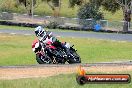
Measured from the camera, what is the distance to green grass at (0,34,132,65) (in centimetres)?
2751

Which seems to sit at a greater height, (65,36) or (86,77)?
(86,77)

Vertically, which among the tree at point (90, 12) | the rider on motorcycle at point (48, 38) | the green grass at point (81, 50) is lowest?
the green grass at point (81, 50)

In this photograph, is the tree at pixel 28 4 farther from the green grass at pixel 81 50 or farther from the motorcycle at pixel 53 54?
the motorcycle at pixel 53 54

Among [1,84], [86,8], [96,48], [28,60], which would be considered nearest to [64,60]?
[28,60]

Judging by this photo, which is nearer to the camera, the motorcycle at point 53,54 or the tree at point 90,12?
the motorcycle at point 53,54

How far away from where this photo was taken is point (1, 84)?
352 inches

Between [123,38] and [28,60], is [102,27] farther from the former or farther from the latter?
[28,60]

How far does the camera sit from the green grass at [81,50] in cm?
2751

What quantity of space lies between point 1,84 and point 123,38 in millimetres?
35711

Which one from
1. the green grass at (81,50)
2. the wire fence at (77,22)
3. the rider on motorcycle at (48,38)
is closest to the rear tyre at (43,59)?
the rider on motorcycle at (48,38)

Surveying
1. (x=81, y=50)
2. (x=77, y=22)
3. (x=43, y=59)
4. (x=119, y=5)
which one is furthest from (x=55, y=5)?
(x=43, y=59)

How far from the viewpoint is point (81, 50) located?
33812 mm

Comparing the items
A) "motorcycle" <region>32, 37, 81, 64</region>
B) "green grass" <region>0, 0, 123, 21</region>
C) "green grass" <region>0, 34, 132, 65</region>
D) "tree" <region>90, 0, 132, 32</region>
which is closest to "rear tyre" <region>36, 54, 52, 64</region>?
"motorcycle" <region>32, 37, 81, 64</region>

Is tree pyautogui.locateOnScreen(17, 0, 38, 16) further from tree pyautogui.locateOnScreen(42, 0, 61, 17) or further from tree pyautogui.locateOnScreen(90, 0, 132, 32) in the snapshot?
tree pyautogui.locateOnScreen(90, 0, 132, 32)
